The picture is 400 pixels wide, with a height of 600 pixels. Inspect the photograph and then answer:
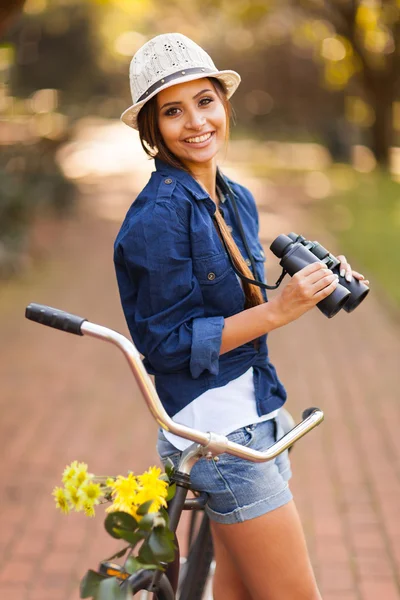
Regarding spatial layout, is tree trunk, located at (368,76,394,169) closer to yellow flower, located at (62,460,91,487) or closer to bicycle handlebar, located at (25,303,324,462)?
bicycle handlebar, located at (25,303,324,462)

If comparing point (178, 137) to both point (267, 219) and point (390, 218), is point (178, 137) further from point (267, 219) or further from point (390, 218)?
point (390, 218)

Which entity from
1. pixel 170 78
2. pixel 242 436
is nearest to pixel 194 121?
pixel 170 78

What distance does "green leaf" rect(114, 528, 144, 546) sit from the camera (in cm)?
177

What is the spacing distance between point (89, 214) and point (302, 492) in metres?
11.6

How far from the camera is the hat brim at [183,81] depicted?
6.87 ft

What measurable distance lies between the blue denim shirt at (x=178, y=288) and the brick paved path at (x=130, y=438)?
5.87 feet

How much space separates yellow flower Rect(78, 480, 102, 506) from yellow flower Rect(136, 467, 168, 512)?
0.31 ft

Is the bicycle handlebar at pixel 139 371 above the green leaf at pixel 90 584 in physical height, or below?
above

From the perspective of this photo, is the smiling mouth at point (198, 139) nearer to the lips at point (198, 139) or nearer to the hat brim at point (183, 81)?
the lips at point (198, 139)

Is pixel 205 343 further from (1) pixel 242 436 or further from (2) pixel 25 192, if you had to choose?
(2) pixel 25 192

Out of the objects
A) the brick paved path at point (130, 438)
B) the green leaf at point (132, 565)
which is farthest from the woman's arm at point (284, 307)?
the brick paved path at point (130, 438)

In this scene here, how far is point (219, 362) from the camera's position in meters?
2.17

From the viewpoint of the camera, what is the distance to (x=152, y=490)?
1808 millimetres

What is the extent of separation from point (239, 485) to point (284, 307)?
459mm
